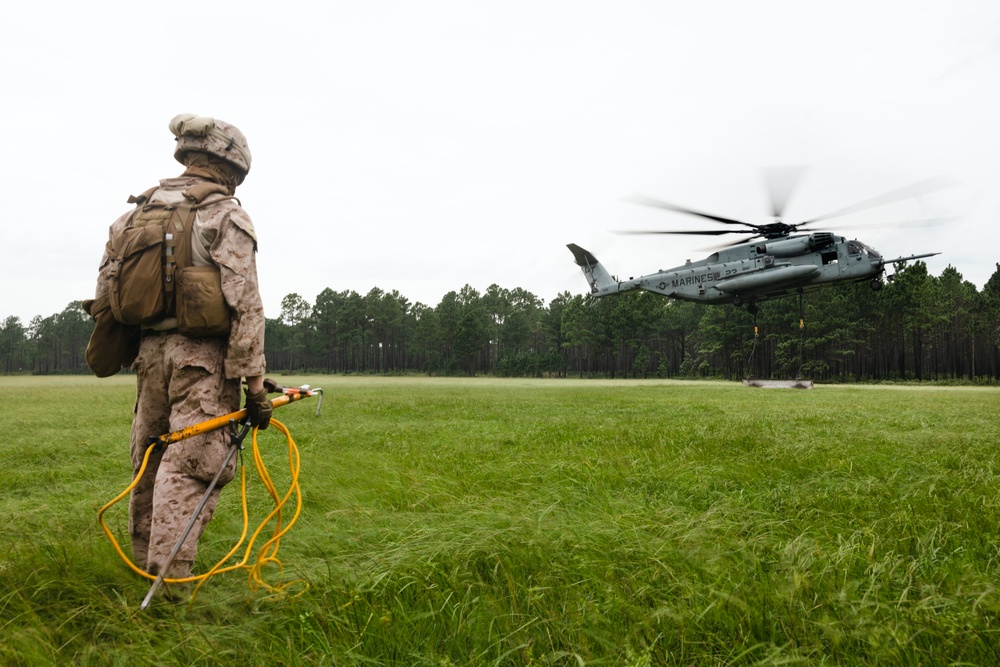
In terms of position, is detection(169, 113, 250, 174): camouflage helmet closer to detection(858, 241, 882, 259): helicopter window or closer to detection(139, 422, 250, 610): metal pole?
detection(139, 422, 250, 610): metal pole

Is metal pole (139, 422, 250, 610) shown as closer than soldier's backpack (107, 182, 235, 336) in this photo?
Yes

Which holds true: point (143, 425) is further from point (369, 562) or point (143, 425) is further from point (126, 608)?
point (369, 562)

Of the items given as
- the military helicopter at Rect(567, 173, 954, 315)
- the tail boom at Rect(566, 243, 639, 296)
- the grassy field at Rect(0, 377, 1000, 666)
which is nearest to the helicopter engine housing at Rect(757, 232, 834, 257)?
the military helicopter at Rect(567, 173, 954, 315)

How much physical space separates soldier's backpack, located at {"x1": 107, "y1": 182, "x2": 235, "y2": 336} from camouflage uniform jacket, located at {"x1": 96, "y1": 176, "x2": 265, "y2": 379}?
5 centimetres

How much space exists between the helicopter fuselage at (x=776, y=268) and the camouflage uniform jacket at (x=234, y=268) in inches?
791

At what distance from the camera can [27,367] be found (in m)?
114

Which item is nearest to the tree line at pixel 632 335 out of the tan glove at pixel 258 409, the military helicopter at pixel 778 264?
the military helicopter at pixel 778 264

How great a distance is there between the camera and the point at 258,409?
2.79m

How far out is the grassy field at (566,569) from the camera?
183cm

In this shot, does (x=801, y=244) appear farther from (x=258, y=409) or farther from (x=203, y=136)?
(x=258, y=409)

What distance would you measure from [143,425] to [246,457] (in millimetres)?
3894

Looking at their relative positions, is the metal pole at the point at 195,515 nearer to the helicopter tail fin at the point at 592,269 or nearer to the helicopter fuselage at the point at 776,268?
the helicopter fuselage at the point at 776,268

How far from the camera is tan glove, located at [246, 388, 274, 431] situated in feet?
9.14

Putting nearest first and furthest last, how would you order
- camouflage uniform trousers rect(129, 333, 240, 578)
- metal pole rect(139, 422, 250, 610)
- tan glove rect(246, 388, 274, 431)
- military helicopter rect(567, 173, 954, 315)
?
metal pole rect(139, 422, 250, 610)
camouflage uniform trousers rect(129, 333, 240, 578)
tan glove rect(246, 388, 274, 431)
military helicopter rect(567, 173, 954, 315)
